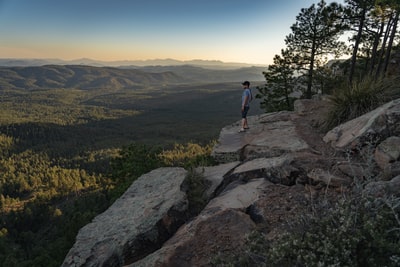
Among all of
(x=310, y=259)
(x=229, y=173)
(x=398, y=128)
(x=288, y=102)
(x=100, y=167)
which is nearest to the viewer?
(x=310, y=259)

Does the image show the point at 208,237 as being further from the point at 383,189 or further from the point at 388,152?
the point at 388,152

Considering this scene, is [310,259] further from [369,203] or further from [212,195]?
[212,195]

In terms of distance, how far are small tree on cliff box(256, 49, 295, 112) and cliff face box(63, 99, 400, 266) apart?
67.7 feet

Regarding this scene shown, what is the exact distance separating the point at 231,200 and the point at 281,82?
85.9 feet

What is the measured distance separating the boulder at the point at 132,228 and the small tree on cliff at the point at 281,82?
24.4m

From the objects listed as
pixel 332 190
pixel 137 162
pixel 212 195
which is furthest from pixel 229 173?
pixel 137 162

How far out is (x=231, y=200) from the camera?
24.5ft

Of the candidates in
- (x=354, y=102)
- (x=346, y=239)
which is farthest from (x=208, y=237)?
(x=354, y=102)

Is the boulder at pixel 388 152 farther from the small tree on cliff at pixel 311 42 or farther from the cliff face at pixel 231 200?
the small tree on cliff at pixel 311 42

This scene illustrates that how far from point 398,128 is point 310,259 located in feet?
20.2

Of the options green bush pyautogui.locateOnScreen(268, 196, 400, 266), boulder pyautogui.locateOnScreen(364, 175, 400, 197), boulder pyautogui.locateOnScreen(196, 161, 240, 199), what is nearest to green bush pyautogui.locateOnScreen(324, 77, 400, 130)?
boulder pyautogui.locateOnScreen(196, 161, 240, 199)

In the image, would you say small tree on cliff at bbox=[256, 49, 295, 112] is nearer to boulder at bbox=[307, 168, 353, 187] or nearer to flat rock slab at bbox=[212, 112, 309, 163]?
flat rock slab at bbox=[212, 112, 309, 163]

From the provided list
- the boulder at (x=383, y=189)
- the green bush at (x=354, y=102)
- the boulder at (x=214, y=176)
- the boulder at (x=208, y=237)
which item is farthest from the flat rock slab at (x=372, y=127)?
the boulder at (x=214, y=176)

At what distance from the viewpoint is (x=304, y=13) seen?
26.6 metres
